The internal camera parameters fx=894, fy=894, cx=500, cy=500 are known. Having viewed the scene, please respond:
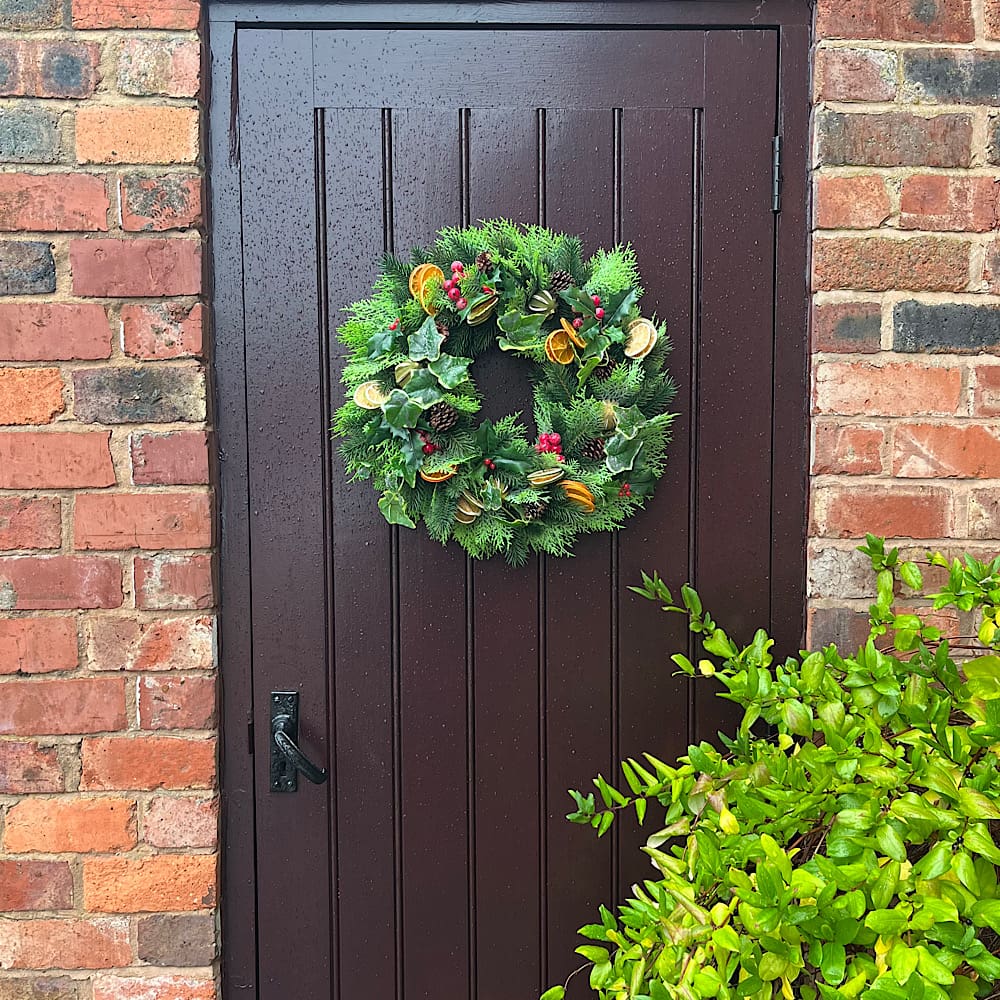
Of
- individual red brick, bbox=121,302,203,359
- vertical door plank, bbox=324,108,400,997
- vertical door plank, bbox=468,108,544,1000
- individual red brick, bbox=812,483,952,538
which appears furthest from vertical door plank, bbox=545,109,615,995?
individual red brick, bbox=121,302,203,359

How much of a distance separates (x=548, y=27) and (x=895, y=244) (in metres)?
0.67

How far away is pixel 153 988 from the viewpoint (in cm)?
150

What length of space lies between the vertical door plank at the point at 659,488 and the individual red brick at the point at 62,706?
86 cm

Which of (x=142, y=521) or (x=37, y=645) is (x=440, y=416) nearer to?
(x=142, y=521)

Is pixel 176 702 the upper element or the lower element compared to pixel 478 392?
lower

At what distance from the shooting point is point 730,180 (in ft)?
4.96

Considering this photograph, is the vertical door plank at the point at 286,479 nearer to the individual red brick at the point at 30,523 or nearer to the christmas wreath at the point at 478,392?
the christmas wreath at the point at 478,392

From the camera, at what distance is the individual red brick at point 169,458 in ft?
4.77

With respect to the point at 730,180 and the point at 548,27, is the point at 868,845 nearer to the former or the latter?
the point at 730,180

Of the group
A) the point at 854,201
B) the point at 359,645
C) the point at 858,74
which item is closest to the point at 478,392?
the point at 359,645

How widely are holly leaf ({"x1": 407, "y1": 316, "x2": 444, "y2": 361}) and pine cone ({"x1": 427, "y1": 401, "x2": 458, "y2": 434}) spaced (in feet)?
0.25

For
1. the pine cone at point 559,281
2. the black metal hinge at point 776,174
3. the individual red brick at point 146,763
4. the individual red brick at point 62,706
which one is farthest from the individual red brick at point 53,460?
the black metal hinge at point 776,174

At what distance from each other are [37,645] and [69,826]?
1.00ft

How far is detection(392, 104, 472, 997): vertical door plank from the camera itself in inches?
60.7
